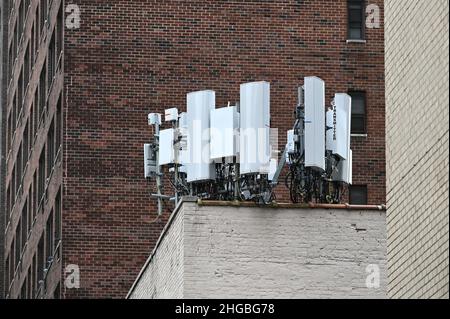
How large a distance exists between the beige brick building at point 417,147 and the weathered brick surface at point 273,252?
1000 cm

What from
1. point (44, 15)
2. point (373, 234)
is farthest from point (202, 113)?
point (44, 15)

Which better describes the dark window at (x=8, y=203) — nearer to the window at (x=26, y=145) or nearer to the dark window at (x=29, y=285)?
the window at (x=26, y=145)

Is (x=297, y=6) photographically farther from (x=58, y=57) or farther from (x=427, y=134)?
(x=427, y=134)

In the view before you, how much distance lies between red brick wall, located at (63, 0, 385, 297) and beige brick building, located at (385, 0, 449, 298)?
2475 centimetres

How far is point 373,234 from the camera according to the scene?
33.5m

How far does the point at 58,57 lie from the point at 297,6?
21.9ft

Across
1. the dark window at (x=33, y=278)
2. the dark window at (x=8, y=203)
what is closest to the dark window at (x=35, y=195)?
the dark window at (x=33, y=278)

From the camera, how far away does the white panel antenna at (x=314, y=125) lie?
34531 mm

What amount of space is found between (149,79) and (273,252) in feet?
52.0

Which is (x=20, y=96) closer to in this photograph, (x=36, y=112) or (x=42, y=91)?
(x=36, y=112)

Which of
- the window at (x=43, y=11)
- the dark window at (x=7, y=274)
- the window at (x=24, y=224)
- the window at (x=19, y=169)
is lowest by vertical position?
the dark window at (x=7, y=274)

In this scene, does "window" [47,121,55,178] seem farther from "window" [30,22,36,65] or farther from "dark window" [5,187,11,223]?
"dark window" [5,187,11,223]

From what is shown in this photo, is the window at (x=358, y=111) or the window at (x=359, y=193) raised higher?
the window at (x=358, y=111)

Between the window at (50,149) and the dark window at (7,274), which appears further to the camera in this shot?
the dark window at (7,274)
